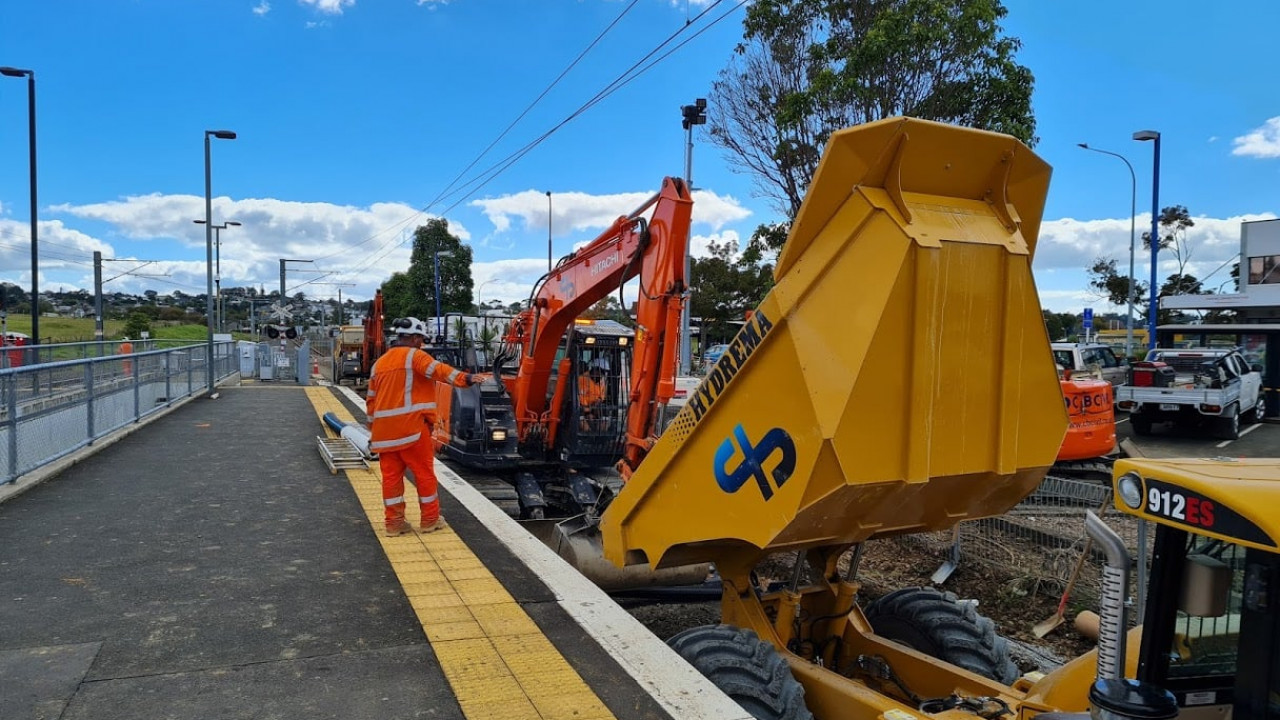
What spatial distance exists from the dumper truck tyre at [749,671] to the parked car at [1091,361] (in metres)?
15.4

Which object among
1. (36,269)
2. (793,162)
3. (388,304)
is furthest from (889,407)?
(388,304)

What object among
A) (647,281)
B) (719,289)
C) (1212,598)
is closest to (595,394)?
(647,281)

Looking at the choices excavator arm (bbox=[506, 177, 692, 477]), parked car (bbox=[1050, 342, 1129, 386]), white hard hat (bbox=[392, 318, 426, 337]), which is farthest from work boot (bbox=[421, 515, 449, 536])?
parked car (bbox=[1050, 342, 1129, 386])

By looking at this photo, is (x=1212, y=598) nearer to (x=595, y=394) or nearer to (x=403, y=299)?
(x=595, y=394)

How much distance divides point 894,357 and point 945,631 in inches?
83.3

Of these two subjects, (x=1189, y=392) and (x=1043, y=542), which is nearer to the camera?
(x=1043, y=542)

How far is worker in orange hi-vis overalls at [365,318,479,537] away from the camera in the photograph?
6348 millimetres

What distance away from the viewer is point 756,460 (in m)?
3.53

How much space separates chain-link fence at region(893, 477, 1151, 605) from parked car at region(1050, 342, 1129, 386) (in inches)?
363

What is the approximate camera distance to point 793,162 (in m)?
16.5

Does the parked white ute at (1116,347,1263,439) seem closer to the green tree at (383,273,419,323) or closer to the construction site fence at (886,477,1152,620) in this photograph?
the construction site fence at (886,477,1152,620)

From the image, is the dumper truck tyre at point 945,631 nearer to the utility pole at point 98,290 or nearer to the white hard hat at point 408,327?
the white hard hat at point 408,327

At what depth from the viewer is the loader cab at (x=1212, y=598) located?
203cm

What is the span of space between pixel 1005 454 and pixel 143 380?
13144 millimetres
